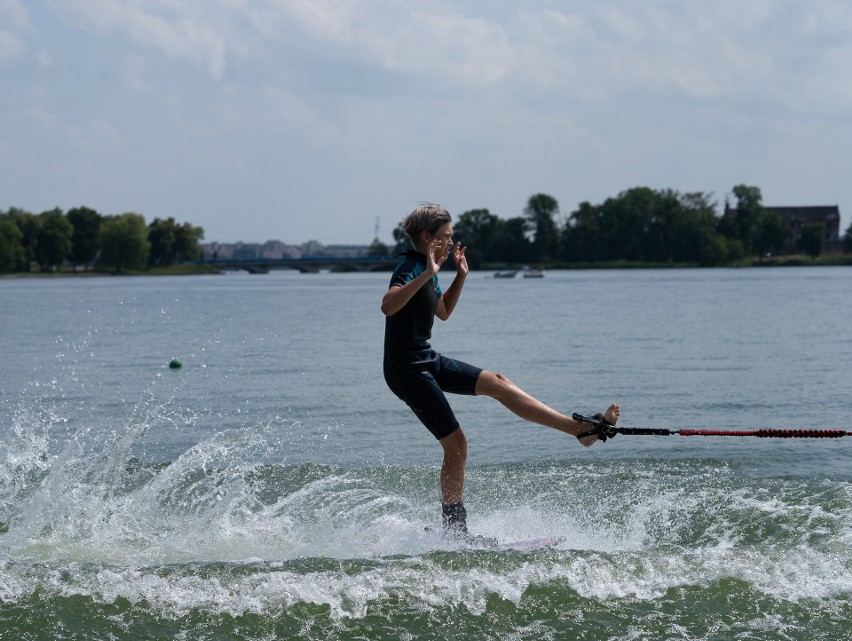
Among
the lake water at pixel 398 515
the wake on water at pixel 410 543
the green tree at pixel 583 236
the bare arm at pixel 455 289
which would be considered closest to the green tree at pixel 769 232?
the green tree at pixel 583 236

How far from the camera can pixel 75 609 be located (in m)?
6.42

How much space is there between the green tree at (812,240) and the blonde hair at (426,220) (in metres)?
184

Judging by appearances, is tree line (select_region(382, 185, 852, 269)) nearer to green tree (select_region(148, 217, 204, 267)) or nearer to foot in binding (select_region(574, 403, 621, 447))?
green tree (select_region(148, 217, 204, 267))

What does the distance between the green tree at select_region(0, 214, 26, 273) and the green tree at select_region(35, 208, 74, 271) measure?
11.7 ft

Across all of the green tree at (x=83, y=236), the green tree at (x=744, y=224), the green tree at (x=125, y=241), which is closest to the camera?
the green tree at (x=125, y=241)

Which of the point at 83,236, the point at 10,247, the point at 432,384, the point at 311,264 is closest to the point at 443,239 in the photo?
the point at 432,384

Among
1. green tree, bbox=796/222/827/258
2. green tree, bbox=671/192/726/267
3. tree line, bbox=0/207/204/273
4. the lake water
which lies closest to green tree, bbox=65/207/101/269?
tree line, bbox=0/207/204/273

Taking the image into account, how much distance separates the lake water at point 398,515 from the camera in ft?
20.7

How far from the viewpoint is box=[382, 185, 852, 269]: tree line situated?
174750 millimetres

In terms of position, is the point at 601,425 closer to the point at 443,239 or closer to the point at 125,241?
the point at 443,239

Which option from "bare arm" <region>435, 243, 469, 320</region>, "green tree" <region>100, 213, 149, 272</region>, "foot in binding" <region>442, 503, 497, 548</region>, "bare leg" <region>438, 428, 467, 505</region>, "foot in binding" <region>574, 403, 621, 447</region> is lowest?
"foot in binding" <region>442, 503, 497, 548</region>

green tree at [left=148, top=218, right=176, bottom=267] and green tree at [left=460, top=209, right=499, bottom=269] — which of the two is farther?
green tree at [left=460, top=209, right=499, bottom=269]

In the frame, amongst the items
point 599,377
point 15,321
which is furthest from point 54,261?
point 599,377

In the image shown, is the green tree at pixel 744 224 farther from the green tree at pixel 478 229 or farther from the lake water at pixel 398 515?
the lake water at pixel 398 515
